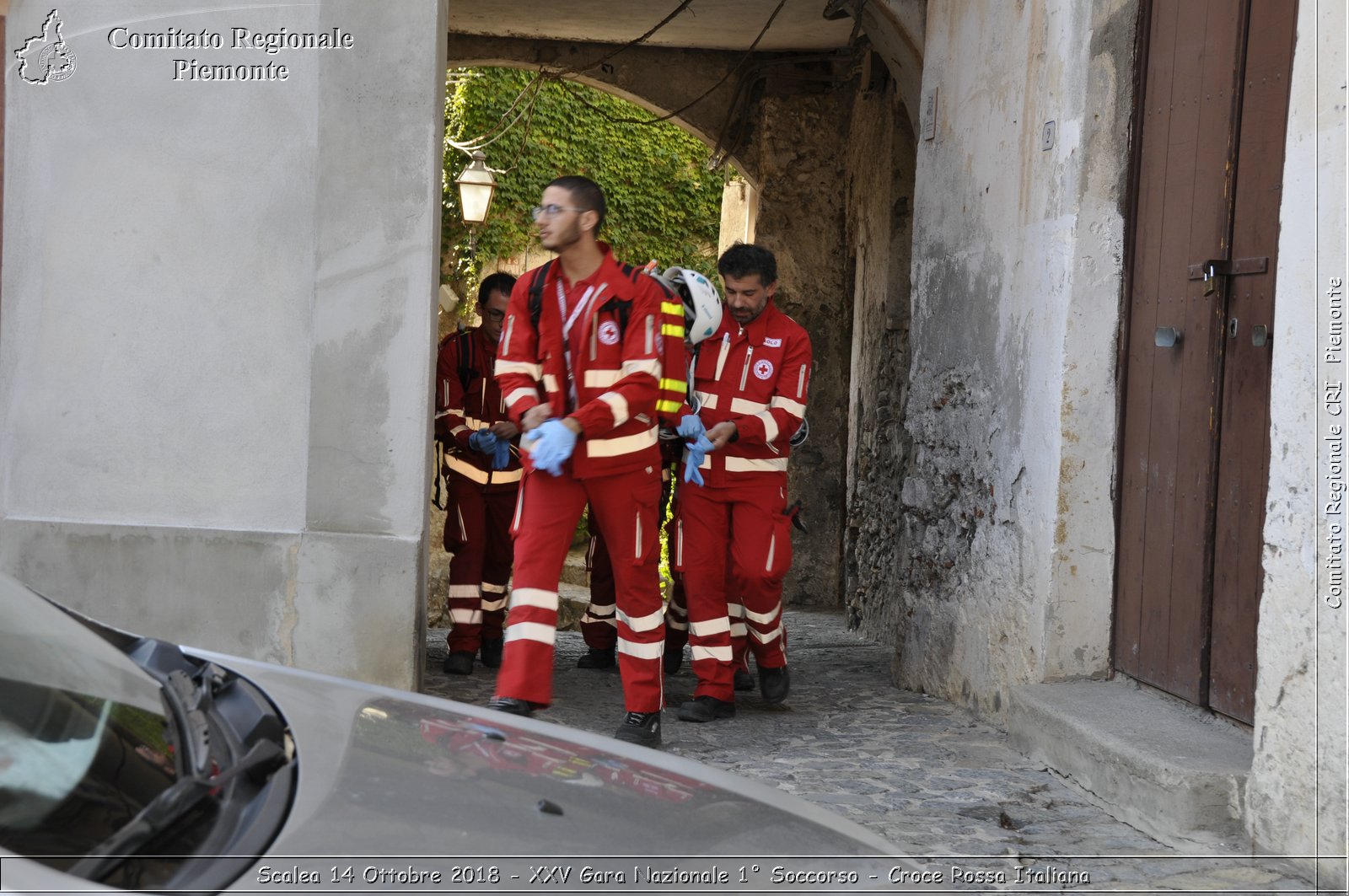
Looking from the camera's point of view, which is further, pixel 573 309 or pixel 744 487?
pixel 744 487

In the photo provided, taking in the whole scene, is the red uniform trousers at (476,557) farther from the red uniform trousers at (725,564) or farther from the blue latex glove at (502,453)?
the red uniform trousers at (725,564)

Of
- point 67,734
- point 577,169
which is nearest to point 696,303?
point 67,734

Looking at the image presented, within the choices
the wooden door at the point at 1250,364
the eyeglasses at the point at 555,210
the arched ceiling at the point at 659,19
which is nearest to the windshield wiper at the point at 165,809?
the eyeglasses at the point at 555,210

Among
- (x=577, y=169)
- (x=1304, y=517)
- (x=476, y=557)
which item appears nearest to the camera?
(x=1304, y=517)

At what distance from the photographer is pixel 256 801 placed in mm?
1882

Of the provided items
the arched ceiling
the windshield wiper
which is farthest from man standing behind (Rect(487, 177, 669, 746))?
the arched ceiling

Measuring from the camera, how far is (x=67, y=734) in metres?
1.97

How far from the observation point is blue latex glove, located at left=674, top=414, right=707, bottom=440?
536cm

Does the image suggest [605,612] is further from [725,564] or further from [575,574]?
[575,574]

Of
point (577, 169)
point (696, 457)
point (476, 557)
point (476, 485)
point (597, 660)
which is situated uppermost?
point (577, 169)

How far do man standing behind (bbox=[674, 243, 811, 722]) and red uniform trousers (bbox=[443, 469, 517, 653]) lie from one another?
56.5 inches

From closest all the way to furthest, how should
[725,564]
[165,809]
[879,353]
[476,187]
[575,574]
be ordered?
1. [165,809]
2. [725,564]
3. [879,353]
4. [476,187]
5. [575,574]

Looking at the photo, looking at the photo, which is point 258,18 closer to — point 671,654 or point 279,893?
point 671,654

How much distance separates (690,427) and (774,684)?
1335 mm
